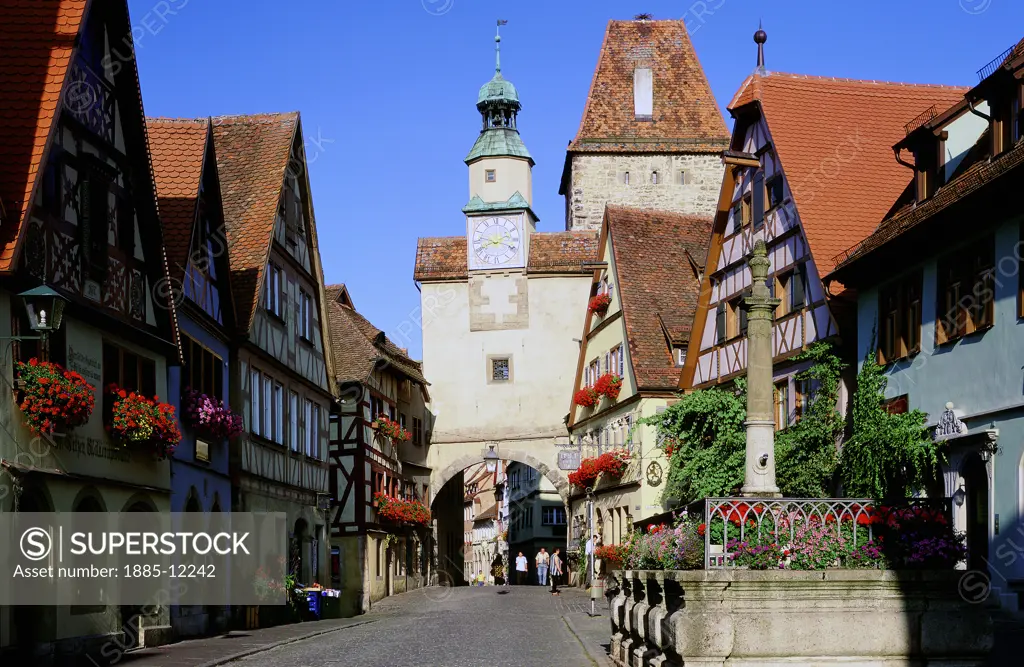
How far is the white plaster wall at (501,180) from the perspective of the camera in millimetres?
51250

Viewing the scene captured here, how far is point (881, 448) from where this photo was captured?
71.1 feet

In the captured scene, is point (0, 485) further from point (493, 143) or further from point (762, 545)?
point (493, 143)

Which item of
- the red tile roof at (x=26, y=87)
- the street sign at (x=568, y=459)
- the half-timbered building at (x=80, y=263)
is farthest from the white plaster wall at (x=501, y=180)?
the red tile roof at (x=26, y=87)

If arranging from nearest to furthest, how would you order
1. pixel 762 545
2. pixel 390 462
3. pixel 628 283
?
1. pixel 762 545
2. pixel 628 283
3. pixel 390 462

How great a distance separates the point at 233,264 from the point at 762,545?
51.9 ft

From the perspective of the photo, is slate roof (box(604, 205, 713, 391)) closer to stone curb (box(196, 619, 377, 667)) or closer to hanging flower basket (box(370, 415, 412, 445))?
hanging flower basket (box(370, 415, 412, 445))

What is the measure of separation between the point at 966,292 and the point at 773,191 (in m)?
8.72

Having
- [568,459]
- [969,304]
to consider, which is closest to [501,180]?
[568,459]

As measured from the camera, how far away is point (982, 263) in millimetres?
→ 19031

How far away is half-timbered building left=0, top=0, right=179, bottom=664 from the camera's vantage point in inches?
624

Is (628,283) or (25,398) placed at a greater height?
(628,283)

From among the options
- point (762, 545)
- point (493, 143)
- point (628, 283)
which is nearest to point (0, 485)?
point (762, 545)

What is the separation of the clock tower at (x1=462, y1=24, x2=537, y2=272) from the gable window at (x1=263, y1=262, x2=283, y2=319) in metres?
21.7

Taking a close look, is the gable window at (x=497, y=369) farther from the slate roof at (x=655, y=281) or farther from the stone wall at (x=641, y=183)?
the slate roof at (x=655, y=281)
